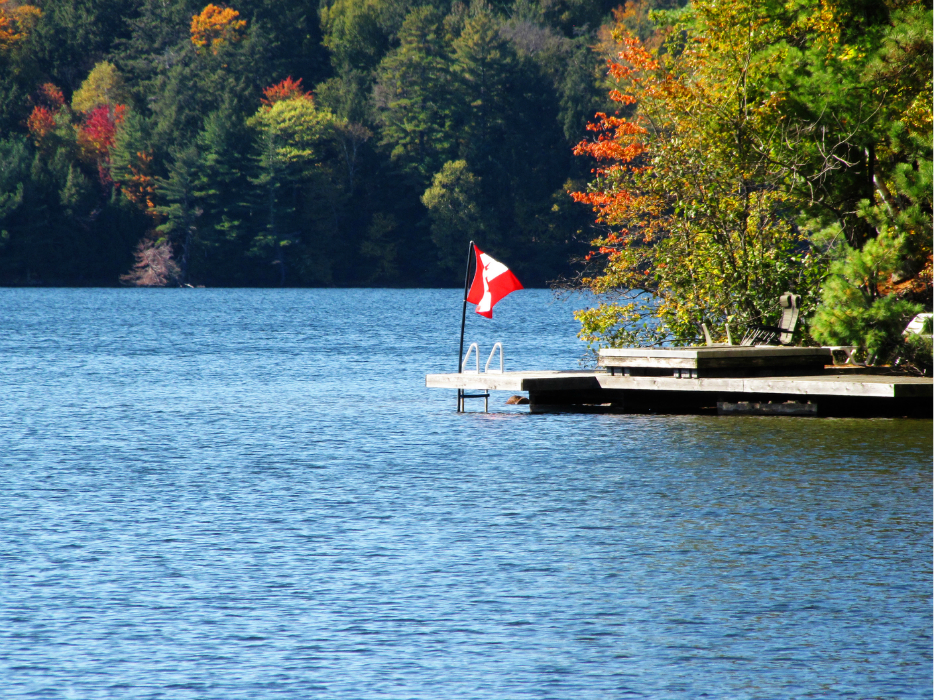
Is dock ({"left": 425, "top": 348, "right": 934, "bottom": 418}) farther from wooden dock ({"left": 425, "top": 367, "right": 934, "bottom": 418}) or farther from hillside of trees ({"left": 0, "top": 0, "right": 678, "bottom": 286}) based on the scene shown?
hillside of trees ({"left": 0, "top": 0, "right": 678, "bottom": 286})

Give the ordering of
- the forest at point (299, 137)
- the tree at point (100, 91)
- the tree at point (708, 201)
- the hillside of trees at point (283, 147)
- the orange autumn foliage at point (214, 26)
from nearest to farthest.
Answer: the tree at point (708, 201), the forest at point (299, 137), the hillside of trees at point (283, 147), the tree at point (100, 91), the orange autumn foliage at point (214, 26)

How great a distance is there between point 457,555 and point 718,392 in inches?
483

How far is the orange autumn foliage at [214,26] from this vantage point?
108625 millimetres

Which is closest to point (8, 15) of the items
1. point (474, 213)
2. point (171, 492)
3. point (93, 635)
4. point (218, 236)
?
point (218, 236)

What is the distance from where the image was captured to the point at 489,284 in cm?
2652

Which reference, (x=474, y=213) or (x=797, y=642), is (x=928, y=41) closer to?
(x=797, y=642)

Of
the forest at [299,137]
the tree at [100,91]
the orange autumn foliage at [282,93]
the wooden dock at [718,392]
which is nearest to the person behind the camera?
the wooden dock at [718,392]

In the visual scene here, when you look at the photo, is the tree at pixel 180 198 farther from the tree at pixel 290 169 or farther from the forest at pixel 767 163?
the forest at pixel 767 163

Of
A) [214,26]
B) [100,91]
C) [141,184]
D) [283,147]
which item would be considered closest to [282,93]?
[283,147]

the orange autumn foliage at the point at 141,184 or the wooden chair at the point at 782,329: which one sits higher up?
the orange autumn foliage at the point at 141,184

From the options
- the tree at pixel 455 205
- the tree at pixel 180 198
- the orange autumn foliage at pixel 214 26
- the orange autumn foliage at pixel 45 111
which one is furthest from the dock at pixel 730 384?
the orange autumn foliage at pixel 214 26

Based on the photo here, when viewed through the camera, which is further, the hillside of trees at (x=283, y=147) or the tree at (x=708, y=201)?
the hillside of trees at (x=283, y=147)

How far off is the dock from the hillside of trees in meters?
73.5

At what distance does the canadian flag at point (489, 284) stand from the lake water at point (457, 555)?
7.61ft
